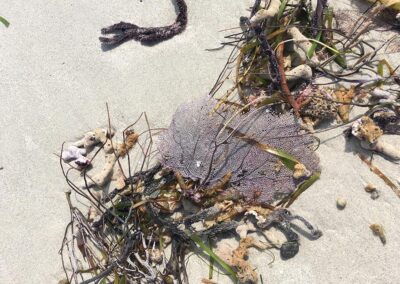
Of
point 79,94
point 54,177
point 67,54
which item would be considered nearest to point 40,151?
point 54,177

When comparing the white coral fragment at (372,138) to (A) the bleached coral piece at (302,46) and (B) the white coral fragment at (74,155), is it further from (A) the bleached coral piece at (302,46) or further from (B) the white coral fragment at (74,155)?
(B) the white coral fragment at (74,155)

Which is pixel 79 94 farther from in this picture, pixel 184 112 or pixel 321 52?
pixel 321 52

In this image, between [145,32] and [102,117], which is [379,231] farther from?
[145,32]

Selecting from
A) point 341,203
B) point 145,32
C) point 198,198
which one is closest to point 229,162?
point 198,198

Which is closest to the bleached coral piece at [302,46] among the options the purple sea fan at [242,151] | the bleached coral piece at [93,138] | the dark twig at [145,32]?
the purple sea fan at [242,151]

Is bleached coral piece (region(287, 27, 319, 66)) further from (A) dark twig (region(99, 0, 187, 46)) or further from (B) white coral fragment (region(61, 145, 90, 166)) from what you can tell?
(B) white coral fragment (region(61, 145, 90, 166))

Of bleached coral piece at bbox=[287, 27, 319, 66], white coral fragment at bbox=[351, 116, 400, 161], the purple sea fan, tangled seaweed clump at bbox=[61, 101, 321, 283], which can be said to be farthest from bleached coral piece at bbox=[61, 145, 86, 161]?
white coral fragment at bbox=[351, 116, 400, 161]
